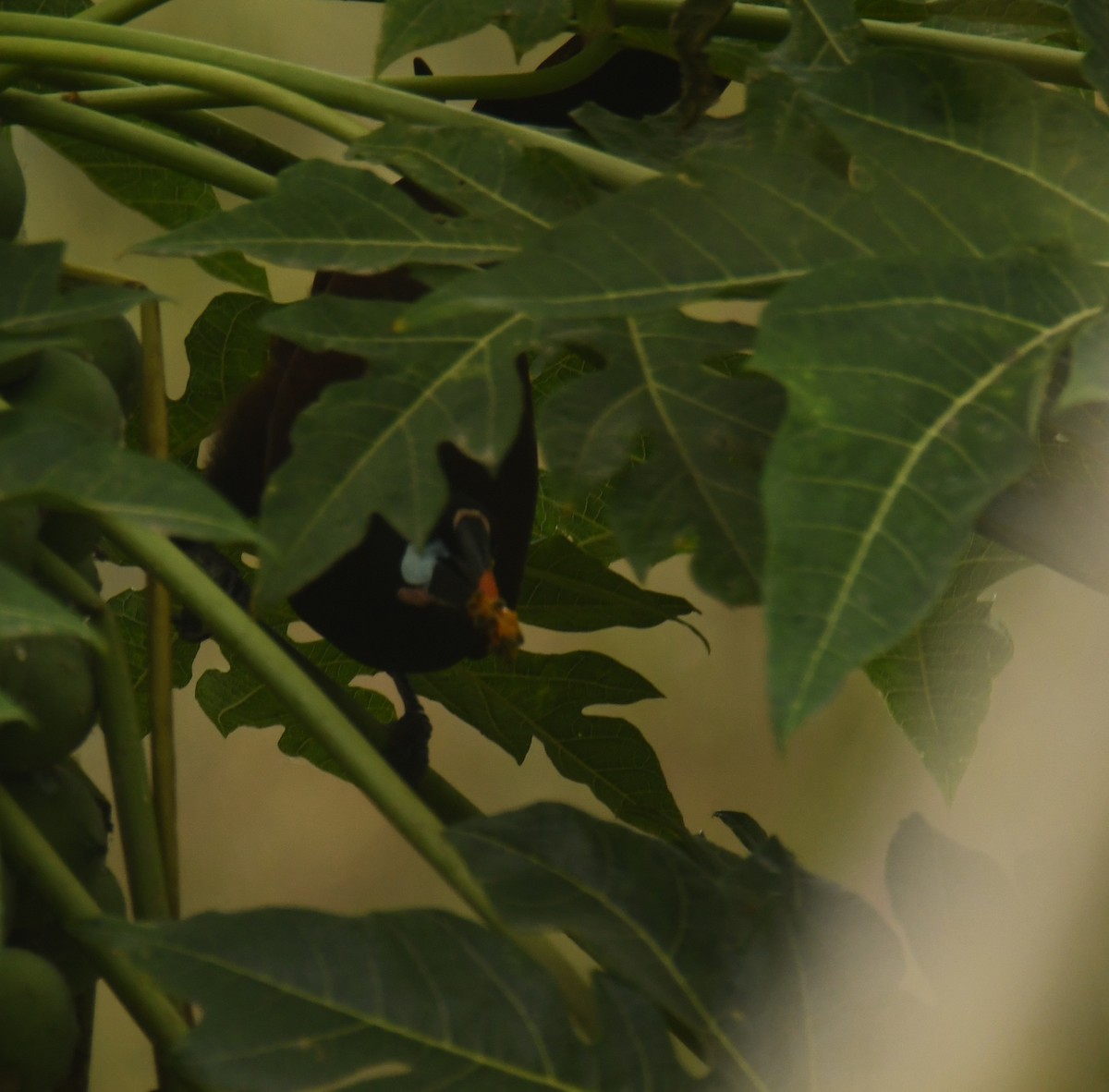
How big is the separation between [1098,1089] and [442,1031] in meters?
0.50

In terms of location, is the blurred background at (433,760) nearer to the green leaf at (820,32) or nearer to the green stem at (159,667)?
the green stem at (159,667)

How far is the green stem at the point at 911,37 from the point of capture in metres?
0.54

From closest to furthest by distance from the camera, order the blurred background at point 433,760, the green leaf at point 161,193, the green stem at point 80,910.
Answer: the green stem at point 80,910
the green leaf at point 161,193
the blurred background at point 433,760

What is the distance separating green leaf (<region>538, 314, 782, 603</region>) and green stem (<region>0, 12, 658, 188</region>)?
6cm

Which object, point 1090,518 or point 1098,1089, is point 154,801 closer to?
point 1090,518

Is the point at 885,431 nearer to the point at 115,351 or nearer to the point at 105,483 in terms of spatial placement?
the point at 105,483

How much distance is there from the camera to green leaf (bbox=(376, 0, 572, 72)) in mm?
496

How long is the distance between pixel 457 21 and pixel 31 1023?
0.35 metres

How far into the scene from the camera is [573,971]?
0.42 meters

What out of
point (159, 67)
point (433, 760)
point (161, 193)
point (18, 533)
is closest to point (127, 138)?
point (159, 67)

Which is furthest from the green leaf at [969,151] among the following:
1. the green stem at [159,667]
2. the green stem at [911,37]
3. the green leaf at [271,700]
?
the green leaf at [271,700]

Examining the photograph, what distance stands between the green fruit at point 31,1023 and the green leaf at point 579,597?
0.33 metres

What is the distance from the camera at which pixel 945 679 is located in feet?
1.92

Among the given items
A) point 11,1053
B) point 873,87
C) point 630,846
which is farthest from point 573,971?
point 873,87
